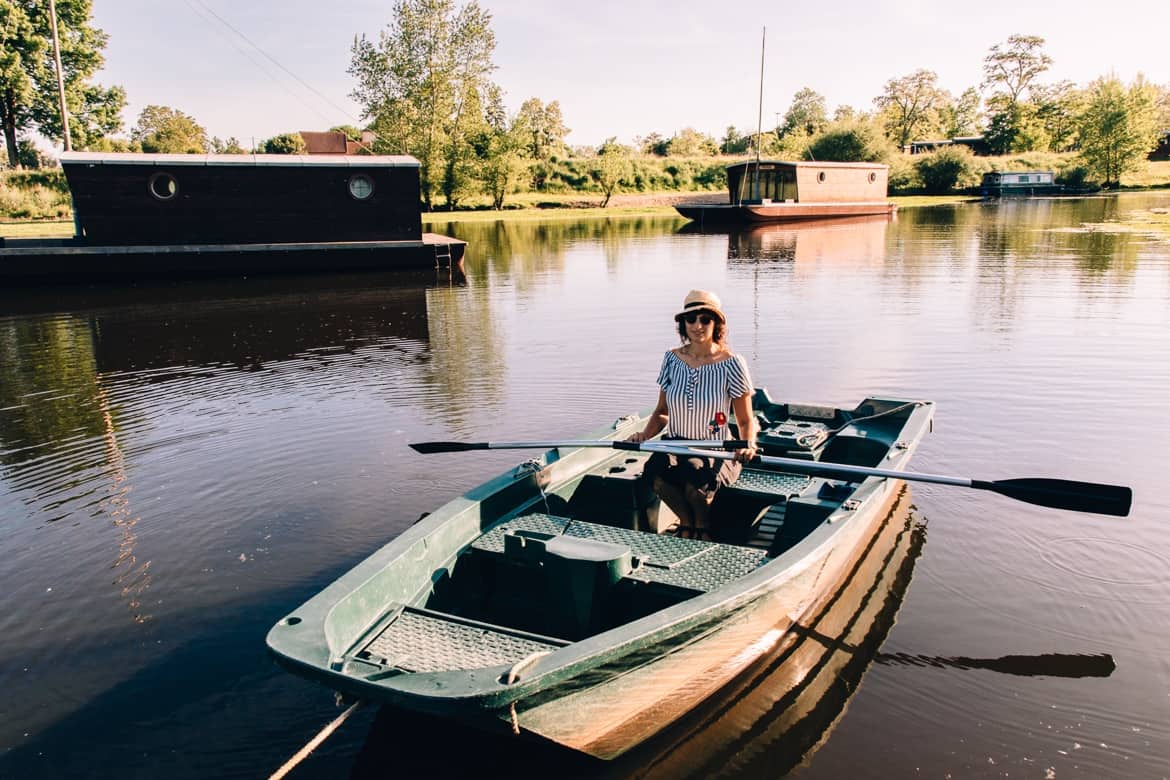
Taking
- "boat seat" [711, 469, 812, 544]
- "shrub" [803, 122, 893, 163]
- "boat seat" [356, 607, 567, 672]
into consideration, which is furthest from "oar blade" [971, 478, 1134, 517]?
"shrub" [803, 122, 893, 163]

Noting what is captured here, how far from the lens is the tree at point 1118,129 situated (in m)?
69.0

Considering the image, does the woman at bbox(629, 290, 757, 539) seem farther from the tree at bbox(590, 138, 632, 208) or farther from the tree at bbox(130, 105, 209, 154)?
the tree at bbox(130, 105, 209, 154)

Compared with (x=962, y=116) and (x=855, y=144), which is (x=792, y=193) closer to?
(x=855, y=144)

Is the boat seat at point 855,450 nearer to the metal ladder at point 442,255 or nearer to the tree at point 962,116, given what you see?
the metal ladder at point 442,255

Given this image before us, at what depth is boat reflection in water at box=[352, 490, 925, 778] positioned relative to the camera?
419 cm

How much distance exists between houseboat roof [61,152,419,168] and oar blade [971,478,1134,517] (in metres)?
22.7

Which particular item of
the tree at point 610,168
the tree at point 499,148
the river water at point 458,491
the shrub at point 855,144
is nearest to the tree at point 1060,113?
the shrub at point 855,144

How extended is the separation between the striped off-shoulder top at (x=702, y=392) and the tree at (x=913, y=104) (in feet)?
327

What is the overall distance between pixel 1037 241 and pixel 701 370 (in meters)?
28.8

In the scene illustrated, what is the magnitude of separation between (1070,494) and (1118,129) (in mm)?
80767

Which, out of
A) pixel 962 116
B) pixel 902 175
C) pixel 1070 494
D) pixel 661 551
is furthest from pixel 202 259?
pixel 962 116

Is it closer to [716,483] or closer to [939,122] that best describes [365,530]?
[716,483]

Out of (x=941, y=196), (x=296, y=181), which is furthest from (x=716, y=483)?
(x=941, y=196)

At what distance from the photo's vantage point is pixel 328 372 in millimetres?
12961
